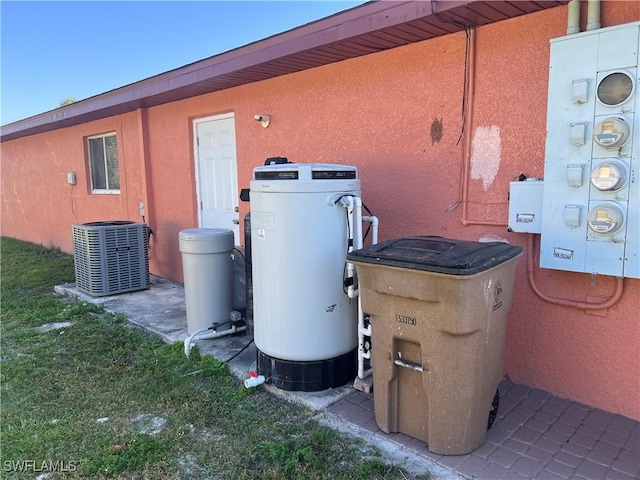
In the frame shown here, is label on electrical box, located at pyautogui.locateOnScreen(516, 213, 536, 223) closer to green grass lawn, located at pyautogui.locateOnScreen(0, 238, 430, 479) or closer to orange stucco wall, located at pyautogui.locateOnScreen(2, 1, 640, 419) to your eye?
orange stucco wall, located at pyautogui.locateOnScreen(2, 1, 640, 419)

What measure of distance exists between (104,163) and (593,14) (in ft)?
26.3

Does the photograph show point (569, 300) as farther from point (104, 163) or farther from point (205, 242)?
point (104, 163)

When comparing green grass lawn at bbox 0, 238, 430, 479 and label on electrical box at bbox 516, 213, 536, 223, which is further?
label on electrical box at bbox 516, 213, 536, 223

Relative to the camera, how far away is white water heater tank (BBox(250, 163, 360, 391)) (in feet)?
9.78

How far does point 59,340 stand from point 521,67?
4.73 metres

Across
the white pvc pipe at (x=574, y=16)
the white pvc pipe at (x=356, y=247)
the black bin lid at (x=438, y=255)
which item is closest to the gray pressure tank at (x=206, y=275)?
the white pvc pipe at (x=356, y=247)

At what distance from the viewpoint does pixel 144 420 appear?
291 centimetres

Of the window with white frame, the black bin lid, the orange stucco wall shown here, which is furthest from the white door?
the black bin lid

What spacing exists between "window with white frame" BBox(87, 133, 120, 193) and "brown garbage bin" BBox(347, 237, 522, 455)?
682cm

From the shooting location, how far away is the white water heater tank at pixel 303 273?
2.98 meters

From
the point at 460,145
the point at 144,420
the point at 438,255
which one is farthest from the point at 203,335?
the point at 460,145

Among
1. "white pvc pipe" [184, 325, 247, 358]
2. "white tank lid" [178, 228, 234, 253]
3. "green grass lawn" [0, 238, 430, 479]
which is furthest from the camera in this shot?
"white tank lid" [178, 228, 234, 253]

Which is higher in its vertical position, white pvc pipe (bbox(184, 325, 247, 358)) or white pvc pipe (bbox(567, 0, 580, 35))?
white pvc pipe (bbox(567, 0, 580, 35))

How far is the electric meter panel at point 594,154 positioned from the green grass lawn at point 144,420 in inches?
67.9
